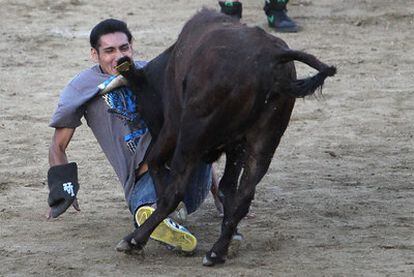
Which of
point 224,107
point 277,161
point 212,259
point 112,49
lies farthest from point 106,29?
point 277,161

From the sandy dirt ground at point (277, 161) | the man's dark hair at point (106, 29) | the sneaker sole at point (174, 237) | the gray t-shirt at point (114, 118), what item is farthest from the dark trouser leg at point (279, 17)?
the sneaker sole at point (174, 237)

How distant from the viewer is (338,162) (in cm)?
819

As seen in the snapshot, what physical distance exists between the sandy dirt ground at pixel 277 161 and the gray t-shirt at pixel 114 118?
1.48 feet

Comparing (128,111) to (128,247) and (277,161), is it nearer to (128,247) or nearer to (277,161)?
(128,247)

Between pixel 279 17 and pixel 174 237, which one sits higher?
pixel 174 237

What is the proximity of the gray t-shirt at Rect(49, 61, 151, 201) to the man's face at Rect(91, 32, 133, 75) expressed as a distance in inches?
3.5

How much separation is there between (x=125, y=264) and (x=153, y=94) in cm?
100

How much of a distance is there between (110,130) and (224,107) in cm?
118

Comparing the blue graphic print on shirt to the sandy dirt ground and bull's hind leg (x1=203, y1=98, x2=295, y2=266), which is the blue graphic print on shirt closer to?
the sandy dirt ground

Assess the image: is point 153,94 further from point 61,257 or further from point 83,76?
point 61,257

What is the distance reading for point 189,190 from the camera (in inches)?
259

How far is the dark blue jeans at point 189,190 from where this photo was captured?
20.9 feet

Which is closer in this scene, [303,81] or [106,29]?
[303,81]

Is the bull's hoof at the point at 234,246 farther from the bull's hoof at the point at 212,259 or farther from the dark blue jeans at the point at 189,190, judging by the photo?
the dark blue jeans at the point at 189,190
